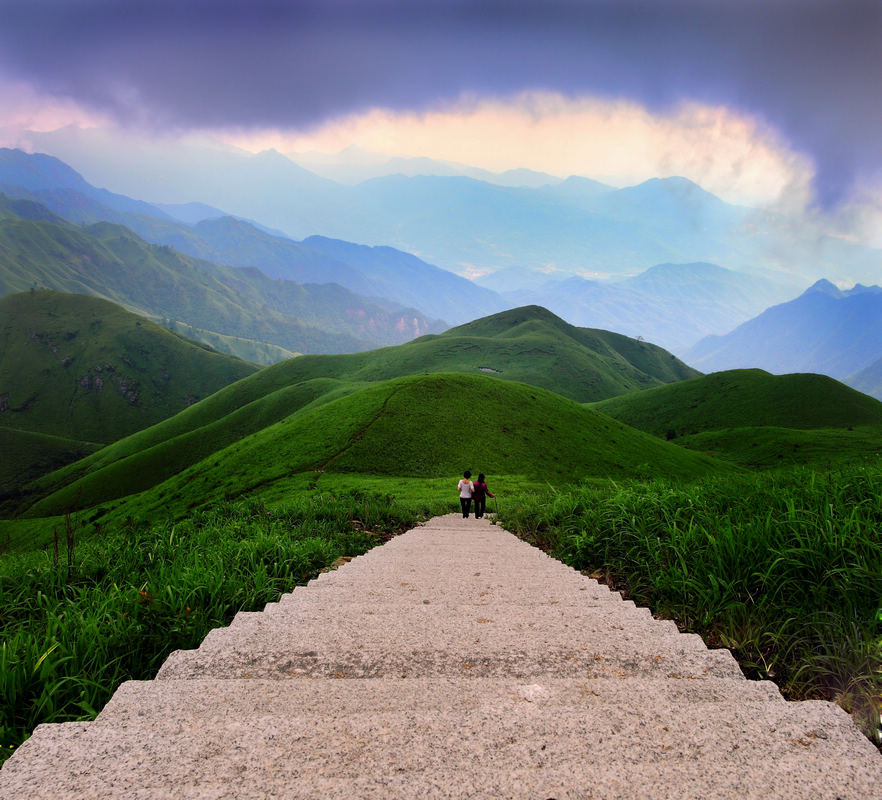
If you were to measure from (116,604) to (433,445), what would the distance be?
2334 inches

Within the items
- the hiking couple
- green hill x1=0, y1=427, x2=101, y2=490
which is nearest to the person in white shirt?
the hiking couple

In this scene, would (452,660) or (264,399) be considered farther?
(264,399)

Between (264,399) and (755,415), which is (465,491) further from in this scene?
(755,415)

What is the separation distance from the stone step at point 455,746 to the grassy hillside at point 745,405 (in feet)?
458

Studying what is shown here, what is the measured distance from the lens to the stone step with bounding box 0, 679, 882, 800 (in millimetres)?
1971

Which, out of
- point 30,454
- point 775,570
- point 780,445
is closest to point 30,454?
point 30,454

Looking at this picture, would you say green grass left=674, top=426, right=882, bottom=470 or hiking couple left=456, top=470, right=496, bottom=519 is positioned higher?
green grass left=674, top=426, right=882, bottom=470

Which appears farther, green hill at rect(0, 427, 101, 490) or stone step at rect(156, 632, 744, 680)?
green hill at rect(0, 427, 101, 490)

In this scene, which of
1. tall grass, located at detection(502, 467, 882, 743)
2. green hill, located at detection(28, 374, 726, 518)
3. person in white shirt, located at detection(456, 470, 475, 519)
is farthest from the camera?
green hill, located at detection(28, 374, 726, 518)

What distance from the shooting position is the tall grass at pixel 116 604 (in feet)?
11.6

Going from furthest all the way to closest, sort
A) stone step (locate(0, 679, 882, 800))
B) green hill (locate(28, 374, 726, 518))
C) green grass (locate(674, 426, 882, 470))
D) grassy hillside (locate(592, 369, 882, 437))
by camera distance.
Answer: grassy hillside (locate(592, 369, 882, 437)) → green grass (locate(674, 426, 882, 470)) → green hill (locate(28, 374, 726, 518)) → stone step (locate(0, 679, 882, 800))

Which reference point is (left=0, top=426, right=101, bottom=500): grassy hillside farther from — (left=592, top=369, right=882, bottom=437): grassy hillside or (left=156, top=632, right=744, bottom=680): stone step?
(left=156, top=632, right=744, bottom=680): stone step

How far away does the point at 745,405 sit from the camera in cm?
13850

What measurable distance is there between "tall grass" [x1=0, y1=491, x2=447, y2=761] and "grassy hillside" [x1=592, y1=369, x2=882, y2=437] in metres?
137
